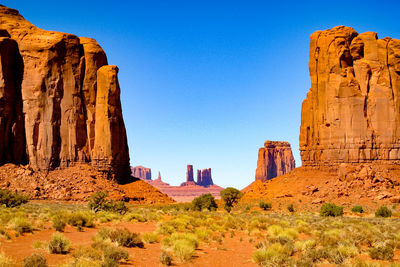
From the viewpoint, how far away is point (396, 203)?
44.4 meters

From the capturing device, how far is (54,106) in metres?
57.2

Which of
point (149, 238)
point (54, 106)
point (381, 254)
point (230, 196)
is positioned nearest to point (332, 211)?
point (230, 196)

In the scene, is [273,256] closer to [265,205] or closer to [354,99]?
[265,205]

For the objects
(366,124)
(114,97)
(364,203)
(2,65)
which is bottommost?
(364,203)

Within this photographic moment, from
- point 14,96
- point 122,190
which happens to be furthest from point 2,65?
point 122,190

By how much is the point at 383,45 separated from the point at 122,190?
138ft

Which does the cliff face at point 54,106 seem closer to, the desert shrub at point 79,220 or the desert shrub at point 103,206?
the desert shrub at point 103,206

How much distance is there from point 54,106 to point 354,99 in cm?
4192

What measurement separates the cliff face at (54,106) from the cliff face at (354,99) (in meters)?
29.9

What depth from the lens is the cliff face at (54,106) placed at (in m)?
56.1

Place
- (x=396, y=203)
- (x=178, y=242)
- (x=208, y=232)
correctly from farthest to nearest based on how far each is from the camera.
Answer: (x=396, y=203)
(x=208, y=232)
(x=178, y=242)

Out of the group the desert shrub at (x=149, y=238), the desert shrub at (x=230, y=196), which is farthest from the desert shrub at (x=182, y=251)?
the desert shrub at (x=230, y=196)

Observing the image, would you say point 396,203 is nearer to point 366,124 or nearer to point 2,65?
point 366,124

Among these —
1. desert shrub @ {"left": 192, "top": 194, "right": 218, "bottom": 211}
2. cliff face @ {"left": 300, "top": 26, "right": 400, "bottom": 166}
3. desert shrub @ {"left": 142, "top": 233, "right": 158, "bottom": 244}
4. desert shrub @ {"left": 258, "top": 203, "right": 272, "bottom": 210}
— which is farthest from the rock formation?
desert shrub @ {"left": 142, "top": 233, "right": 158, "bottom": 244}
